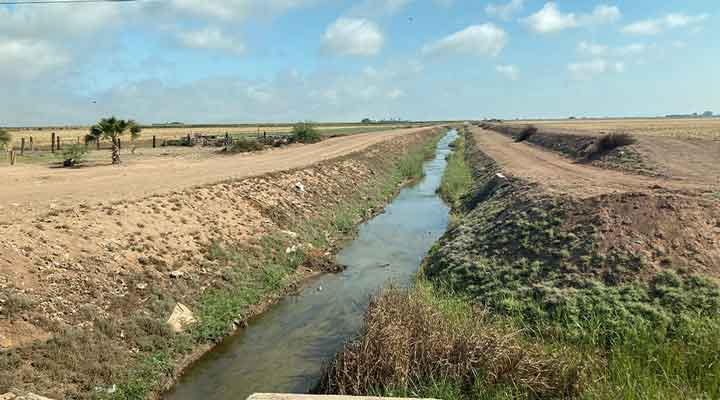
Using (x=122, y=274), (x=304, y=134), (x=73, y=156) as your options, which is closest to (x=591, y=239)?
(x=122, y=274)

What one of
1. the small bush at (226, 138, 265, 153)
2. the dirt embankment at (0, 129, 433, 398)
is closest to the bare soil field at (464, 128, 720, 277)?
the dirt embankment at (0, 129, 433, 398)

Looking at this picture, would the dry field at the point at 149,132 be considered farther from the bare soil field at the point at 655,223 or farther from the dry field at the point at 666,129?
the bare soil field at the point at 655,223

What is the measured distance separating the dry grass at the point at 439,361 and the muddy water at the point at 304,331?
1.65 m

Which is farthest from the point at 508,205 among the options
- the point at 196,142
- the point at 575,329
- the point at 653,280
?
the point at 196,142

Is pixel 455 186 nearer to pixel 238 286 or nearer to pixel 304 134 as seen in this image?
pixel 238 286

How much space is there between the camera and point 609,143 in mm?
29844

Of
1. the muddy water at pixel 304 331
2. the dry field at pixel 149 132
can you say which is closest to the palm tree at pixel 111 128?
the muddy water at pixel 304 331

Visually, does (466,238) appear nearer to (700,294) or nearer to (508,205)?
(508,205)

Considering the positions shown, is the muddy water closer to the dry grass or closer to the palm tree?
the dry grass

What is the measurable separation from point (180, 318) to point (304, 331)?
9.97 ft

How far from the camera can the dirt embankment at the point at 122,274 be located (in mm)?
8312

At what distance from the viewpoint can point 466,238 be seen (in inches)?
594

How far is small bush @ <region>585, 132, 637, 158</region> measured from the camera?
29034 millimetres

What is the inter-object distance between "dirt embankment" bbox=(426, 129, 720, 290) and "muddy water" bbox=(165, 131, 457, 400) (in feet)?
8.01
